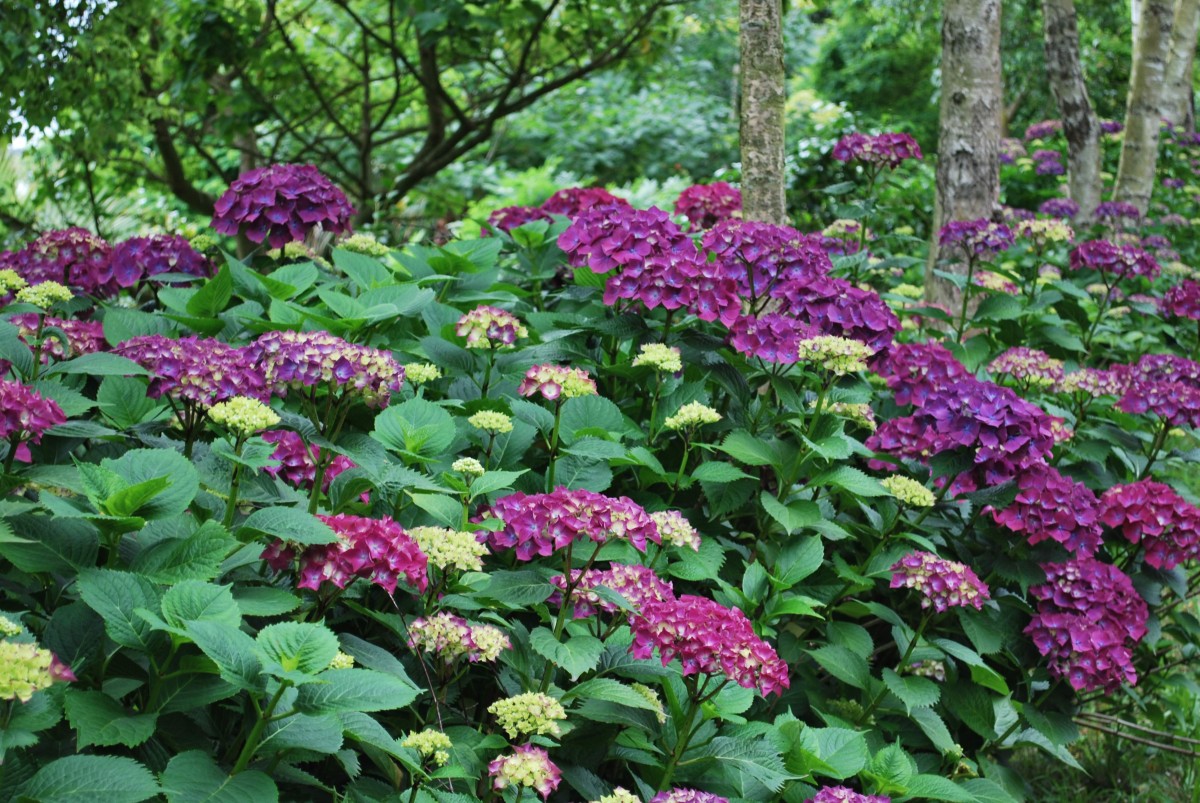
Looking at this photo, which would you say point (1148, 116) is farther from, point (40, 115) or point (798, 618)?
point (40, 115)

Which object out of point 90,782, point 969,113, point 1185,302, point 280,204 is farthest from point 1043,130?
point 90,782

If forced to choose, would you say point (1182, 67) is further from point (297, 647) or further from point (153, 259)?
point (297, 647)

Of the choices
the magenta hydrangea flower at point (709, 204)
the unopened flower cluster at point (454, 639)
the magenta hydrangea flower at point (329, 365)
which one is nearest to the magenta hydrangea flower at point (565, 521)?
the unopened flower cluster at point (454, 639)

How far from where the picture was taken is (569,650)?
6.38 feet

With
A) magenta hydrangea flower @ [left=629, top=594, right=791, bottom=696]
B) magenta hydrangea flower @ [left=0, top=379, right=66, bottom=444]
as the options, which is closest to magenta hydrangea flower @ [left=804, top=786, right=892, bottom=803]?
magenta hydrangea flower @ [left=629, top=594, right=791, bottom=696]

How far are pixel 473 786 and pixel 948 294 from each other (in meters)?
3.47

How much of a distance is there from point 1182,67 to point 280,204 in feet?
29.2

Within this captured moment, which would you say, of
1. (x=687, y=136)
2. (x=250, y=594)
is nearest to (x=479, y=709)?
(x=250, y=594)

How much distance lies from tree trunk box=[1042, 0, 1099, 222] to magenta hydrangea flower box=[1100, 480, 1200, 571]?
5.01 metres

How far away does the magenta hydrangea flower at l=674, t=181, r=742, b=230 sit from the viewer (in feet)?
13.7

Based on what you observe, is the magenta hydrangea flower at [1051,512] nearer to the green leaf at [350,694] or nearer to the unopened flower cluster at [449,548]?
the unopened flower cluster at [449,548]

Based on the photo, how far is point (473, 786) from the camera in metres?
1.85

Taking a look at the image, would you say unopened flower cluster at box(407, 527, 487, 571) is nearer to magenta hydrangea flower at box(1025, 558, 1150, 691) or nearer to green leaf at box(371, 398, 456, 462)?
green leaf at box(371, 398, 456, 462)

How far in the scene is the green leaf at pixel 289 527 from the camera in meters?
1.73
